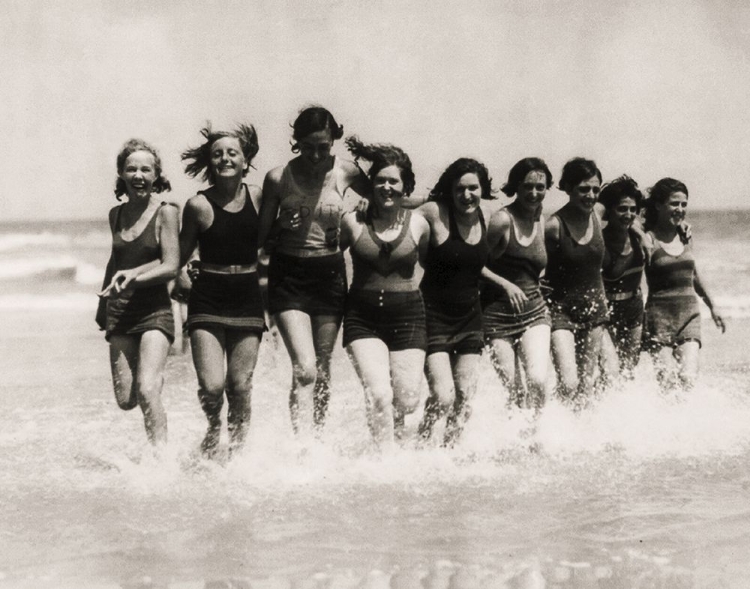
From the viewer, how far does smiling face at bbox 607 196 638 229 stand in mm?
7727

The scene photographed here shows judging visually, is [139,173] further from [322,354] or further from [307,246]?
[322,354]

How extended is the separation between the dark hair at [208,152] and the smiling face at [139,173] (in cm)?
20

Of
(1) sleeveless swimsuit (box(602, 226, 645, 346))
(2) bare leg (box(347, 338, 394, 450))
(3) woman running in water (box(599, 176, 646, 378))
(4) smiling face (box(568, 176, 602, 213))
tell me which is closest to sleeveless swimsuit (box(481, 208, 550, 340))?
(4) smiling face (box(568, 176, 602, 213))

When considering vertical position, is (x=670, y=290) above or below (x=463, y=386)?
above

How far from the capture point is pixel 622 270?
791 cm

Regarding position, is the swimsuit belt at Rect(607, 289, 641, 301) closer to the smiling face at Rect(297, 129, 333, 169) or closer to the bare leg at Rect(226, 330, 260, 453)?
the smiling face at Rect(297, 129, 333, 169)

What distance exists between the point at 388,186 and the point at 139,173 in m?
1.42

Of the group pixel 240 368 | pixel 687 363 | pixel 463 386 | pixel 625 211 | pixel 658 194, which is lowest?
pixel 687 363

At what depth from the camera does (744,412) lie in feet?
27.1

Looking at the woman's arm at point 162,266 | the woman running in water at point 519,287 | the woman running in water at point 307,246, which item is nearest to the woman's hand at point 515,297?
the woman running in water at point 519,287

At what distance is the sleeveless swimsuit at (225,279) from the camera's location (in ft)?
20.2

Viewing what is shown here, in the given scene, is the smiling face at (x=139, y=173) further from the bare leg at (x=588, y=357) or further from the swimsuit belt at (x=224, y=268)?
the bare leg at (x=588, y=357)

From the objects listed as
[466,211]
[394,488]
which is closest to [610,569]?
[394,488]

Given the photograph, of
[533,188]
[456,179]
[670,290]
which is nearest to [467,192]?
[456,179]
